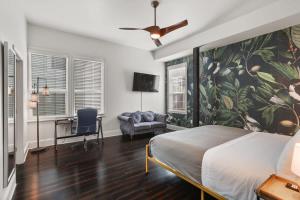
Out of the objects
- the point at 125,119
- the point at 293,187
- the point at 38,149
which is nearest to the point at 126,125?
the point at 125,119

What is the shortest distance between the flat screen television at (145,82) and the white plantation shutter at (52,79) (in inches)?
83.0

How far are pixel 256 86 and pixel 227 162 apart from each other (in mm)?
2765

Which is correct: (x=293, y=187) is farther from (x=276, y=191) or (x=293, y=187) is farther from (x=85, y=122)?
(x=85, y=122)

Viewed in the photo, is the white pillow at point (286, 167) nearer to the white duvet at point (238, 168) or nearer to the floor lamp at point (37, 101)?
the white duvet at point (238, 168)

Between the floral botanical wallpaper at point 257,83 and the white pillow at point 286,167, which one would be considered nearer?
the white pillow at point 286,167

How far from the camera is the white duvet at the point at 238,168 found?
139 cm

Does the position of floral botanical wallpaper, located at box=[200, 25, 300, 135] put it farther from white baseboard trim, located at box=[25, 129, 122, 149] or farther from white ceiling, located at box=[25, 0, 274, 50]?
white baseboard trim, located at box=[25, 129, 122, 149]

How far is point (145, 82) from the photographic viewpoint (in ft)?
18.4

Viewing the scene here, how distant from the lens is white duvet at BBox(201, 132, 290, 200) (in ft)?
4.57

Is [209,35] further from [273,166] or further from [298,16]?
[273,166]

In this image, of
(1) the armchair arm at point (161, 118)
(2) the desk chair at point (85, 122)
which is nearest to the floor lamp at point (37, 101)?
(2) the desk chair at point (85, 122)

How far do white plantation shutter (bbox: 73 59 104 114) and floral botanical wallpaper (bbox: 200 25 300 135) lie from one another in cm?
314

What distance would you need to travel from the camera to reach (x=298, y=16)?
270 centimetres

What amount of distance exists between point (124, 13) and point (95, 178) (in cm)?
307
